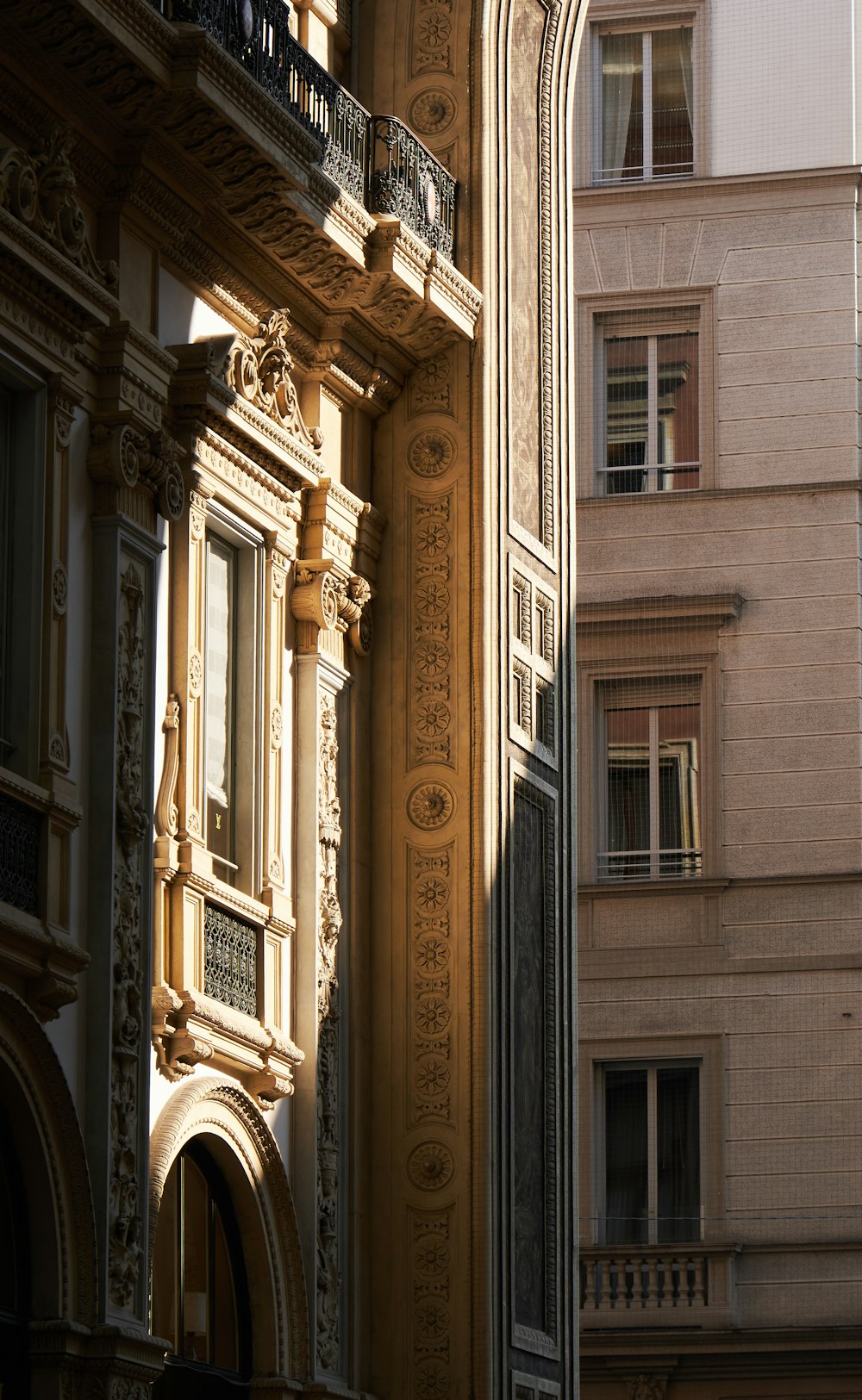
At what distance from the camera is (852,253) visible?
2473 centimetres

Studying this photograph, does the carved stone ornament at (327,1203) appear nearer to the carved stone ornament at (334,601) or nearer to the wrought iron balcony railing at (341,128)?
the carved stone ornament at (334,601)

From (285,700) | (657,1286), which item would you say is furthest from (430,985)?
(657,1286)

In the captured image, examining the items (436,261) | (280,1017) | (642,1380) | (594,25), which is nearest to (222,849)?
(280,1017)

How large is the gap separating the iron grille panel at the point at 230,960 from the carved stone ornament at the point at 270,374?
9.35 ft

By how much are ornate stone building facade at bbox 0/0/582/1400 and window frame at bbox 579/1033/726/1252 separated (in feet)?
19.3

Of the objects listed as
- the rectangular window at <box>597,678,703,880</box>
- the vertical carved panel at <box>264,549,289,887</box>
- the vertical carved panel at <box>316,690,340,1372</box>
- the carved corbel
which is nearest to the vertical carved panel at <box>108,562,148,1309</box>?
the carved corbel

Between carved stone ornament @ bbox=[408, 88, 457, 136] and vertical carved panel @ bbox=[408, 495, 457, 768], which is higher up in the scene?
carved stone ornament @ bbox=[408, 88, 457, 136]

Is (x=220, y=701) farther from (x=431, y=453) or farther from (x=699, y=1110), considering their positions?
(x=699, y=1110)

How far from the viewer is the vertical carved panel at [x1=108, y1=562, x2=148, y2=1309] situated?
12.9 m

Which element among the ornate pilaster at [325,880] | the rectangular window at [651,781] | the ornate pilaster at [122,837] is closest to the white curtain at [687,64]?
the rectangular window at [651,781]

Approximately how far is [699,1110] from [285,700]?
8875 mm

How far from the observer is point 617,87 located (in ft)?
85.4

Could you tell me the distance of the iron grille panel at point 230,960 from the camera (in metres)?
14.3

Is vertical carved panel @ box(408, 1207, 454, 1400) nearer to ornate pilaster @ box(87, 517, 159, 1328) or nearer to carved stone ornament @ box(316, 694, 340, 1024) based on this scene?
carved stone ornament @ box(316, 694, 340, 1024)
